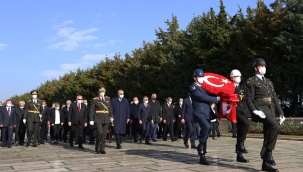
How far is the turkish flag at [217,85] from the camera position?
8.65 m

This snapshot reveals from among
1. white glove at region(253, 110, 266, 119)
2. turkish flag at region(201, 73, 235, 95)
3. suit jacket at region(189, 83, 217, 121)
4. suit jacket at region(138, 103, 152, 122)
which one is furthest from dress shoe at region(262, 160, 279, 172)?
suit jacket at region(138, 103, 152, 122)

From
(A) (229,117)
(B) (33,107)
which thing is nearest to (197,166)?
(A) (229,117)

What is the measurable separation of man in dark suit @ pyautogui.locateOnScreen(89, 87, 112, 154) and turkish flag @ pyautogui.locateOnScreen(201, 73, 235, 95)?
14.7 ft

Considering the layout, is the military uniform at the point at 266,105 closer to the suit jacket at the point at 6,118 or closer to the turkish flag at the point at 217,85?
the turkish flag at the point at 217,85

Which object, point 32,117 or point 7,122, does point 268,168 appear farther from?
point 7,122

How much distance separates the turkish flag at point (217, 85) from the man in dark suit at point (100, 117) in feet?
14.7

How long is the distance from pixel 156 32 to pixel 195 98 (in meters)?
42.8

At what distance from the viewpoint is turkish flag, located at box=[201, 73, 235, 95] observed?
8.65m

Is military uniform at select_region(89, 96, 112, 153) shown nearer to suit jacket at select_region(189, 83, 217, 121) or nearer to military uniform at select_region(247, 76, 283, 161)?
suit jacket at select_region(189, 83, 217, 121)

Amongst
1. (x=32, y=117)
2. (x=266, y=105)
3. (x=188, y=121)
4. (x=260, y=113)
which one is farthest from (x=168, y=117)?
(x=260, y=113)

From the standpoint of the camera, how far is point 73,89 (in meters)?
76.8

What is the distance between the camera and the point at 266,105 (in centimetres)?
779

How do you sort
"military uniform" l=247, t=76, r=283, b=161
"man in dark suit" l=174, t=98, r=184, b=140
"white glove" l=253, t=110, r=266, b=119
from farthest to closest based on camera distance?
"man in dark suit" l=174, t=98, r=184, b=140 → "military uniform" l=247, t=76, r=283, b=161 → "white glove" l=253, t=110, r=266, b=119

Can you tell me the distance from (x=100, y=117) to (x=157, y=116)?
568cm
